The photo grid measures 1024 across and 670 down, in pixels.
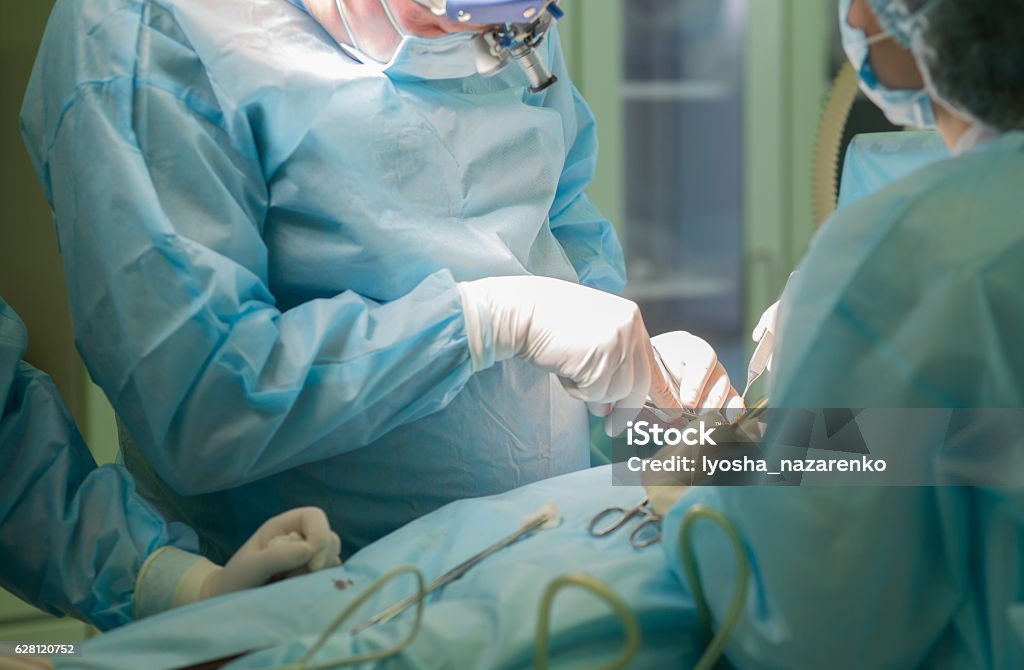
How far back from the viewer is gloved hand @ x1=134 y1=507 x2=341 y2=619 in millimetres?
1068

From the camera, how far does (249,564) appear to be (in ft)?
3.50

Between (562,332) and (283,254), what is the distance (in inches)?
13.9

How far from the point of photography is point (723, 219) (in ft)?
9.91

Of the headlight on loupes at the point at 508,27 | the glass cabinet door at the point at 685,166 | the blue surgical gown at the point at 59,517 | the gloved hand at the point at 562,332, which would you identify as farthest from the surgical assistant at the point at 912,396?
the glass cabinet door at the point at 685,166

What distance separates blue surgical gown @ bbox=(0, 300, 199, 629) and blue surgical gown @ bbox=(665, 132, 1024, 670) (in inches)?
27.0

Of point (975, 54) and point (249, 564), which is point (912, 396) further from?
point (249, 564)

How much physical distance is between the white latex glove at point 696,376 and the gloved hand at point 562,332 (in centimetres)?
17

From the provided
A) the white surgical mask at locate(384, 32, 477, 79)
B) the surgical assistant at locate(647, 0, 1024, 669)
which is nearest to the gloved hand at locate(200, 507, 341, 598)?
the surgical assistant at locate(647, 0, 1024, 669)

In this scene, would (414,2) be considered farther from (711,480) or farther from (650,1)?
(650,1)

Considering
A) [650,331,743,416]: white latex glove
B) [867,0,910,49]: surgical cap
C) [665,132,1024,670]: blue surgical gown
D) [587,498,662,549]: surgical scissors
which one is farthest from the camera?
[650,331,743,416]: white latex glove

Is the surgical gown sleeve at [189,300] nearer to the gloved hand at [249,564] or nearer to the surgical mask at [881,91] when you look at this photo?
the gloved hand at [249,564]

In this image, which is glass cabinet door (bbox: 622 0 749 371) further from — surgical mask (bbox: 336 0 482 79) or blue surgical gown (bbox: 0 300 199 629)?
blue surgical gown (bbox: 0 300 199 629)

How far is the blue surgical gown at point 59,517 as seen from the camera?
1172mm

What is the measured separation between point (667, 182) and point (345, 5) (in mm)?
1896
